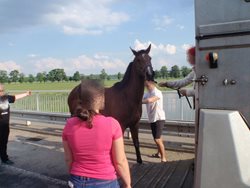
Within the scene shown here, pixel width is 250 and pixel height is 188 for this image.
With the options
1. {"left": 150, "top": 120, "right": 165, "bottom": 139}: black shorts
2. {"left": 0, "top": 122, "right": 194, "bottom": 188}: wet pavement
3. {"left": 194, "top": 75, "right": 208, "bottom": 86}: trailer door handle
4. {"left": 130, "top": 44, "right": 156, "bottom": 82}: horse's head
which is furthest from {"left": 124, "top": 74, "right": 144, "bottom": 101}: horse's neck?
{"left": 194, "top": 75, "right": 208, "bottom": 86}: trailer door handle

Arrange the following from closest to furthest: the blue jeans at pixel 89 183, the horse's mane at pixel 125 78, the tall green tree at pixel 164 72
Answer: the blue jeans at pixel 89 183 → the horse's mane at pixel 125 78 → the tall green tree at pixel 164 72

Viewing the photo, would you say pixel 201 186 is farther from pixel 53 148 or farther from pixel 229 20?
pixel 53 148

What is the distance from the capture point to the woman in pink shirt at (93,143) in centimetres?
236

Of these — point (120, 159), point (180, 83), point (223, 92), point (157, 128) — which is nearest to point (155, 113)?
point (157, 128)

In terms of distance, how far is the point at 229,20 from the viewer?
2.15 meters

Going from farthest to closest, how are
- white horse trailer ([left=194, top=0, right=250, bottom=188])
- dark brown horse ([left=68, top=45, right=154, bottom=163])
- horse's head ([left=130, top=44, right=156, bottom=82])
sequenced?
1. dark brown horse ([left=68, top=45, right=154, bottom=163])
2. horse's head ([left=130, top=44, right=156, bottom=82])
3. white horse trailer ([left=194, top=0, right=250, bottom=188])

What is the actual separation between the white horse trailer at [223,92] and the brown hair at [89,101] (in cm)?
78

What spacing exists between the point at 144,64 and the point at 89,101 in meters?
3.99


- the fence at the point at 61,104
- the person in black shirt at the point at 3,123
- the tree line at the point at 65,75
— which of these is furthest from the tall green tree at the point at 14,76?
the person in black shirt at the point at 3,123

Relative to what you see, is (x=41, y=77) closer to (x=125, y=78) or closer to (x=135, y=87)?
(x=125, y=78)

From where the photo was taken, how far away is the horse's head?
620 cm

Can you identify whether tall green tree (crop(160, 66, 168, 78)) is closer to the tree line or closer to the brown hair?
the tree line

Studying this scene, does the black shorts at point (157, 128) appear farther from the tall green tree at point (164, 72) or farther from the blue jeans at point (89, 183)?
the blue jeans at point (89, 183)

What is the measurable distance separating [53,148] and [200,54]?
7.10m
